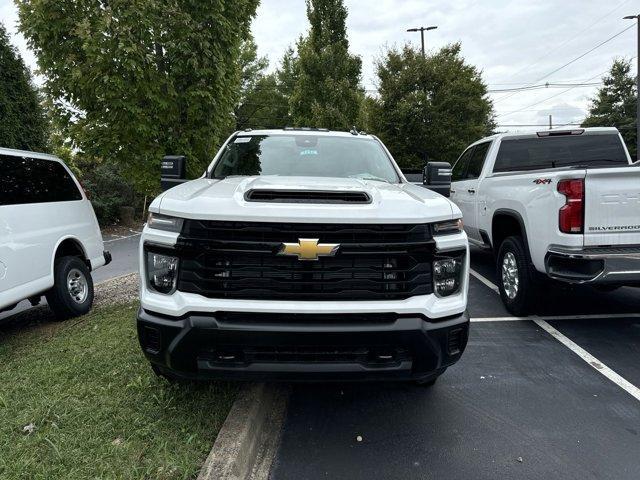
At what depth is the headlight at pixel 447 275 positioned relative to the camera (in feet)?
8.94

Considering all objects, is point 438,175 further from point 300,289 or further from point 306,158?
point 300,289

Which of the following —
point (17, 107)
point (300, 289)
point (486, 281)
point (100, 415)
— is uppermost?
point (17, 107)

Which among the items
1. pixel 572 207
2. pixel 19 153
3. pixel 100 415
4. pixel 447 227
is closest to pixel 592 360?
pixel 572 207

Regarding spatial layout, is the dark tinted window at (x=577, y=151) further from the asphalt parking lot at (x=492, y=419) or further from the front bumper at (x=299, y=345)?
the front bumper at (x=299, y=345)

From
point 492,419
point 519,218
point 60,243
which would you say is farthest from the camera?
point 60,243

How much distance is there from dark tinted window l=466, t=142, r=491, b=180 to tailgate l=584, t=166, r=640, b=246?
2730 mm

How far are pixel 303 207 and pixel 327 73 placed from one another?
1669 centimetres

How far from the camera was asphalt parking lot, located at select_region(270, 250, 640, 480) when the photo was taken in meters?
2.73

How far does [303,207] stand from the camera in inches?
102

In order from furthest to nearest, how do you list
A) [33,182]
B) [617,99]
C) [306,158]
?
1. [617,99]
2. [33,182]
3. [306,158]

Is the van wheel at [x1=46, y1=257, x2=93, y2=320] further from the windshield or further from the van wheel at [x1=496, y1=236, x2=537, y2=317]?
the van wheel at [x1=496, y1=236, x2=537, y2=317]

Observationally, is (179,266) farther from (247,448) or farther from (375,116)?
(375,116)

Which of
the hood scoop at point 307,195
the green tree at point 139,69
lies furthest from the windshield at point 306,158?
the hood scoop at point 307,195

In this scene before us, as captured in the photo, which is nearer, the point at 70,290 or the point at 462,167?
the point at 70,290
